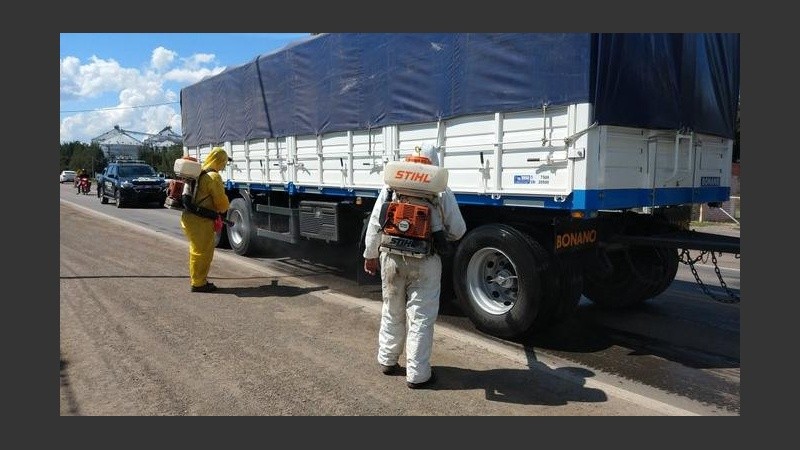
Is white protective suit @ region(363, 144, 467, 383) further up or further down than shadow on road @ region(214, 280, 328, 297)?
further up

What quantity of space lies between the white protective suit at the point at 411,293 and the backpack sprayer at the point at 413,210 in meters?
0.08

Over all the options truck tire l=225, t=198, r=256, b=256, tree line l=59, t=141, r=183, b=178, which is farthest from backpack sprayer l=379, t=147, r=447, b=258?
tree line l=59, t=141, r=183, b=178

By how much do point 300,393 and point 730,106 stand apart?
5.91 metres

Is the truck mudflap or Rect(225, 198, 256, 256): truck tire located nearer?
the truck mudflap

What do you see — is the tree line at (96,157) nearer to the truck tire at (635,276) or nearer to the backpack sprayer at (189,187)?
the backpack sprayer at (189,187)

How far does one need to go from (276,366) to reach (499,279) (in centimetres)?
222

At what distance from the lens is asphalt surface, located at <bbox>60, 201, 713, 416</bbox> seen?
3799 mm

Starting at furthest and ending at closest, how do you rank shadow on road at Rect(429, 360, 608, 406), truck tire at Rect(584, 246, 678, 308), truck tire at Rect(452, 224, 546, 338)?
truck tire at Rect(584, 246, 678, 308) → truck tire at Rect(452, 224, 546, 338) → shadow on road at Rect(429, 360, 608, 406)

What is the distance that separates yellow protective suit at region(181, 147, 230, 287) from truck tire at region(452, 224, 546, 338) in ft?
10.9

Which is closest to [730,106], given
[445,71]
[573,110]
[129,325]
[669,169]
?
[669,169]

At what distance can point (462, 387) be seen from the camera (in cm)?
414

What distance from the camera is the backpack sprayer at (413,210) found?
4059 millimetres

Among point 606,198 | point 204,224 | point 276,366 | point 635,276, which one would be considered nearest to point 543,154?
point 606,198

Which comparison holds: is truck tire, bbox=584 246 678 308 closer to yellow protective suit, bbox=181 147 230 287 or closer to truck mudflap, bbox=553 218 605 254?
truck mudflap, bbox=553 218 605 254
